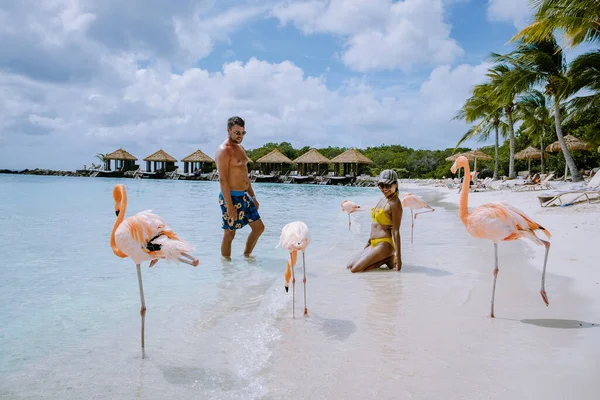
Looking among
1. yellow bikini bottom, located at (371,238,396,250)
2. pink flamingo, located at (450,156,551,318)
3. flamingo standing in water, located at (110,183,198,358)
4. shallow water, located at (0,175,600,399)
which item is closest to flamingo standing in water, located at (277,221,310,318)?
shallow water, located at (0,175,600,399)

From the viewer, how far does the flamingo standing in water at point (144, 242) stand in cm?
281

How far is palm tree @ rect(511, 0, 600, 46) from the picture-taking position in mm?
13938

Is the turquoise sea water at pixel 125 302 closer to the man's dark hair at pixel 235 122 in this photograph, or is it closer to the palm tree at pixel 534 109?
the man's dark hair at pixel 235 122

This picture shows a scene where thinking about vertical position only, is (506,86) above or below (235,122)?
above

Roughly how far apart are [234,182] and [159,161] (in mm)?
58636

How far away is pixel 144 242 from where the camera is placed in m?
2.87

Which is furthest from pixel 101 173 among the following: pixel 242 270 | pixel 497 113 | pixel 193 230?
pixel 242 270

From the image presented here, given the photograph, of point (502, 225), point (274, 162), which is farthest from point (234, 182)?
point (274, 162)

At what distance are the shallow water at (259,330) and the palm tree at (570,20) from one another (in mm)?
12265

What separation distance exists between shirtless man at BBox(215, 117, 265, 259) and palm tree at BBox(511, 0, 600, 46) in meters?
14.3

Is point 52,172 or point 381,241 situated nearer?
point 381,241

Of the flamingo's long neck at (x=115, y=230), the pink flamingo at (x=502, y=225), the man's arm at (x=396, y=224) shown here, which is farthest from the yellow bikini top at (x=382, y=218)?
the flamingo's long neck at (x=115, y=230)

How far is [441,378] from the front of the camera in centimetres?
245

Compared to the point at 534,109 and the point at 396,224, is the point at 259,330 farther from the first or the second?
the point at 534,109
